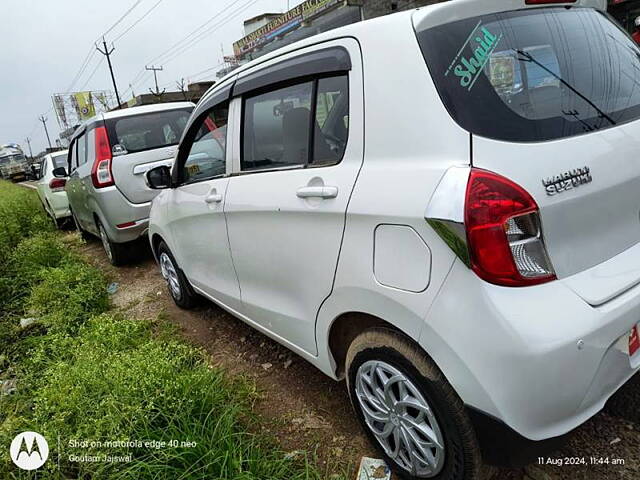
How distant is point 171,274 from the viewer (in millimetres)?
3941

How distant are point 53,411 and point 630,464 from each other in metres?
2.74

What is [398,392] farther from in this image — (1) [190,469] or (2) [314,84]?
(2) [314,84]

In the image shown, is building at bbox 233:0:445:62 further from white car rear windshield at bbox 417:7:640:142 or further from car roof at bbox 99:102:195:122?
white car rear windshield at bbox 417:7:640:142

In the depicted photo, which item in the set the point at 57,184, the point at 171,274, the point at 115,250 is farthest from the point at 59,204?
the point at 171,274

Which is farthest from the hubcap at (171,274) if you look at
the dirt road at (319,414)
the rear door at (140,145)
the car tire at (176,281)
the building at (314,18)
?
the building at (314,18)

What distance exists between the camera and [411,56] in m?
1.51

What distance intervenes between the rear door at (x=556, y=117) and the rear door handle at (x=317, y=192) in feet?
1.78

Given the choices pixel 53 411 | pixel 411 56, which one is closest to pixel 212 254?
pixel 53 411

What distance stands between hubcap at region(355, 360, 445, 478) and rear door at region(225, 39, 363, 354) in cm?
37

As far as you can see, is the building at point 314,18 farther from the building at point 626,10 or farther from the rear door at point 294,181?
the rear door at point 294,181

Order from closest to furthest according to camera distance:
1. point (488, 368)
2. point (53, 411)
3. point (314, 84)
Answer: point (488, 368), point (314, 84), point (53, 411)

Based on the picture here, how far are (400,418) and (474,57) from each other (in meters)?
1.34

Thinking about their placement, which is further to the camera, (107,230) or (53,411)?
(107,230)

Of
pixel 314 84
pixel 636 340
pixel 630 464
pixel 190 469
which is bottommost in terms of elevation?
pixel 630 464
